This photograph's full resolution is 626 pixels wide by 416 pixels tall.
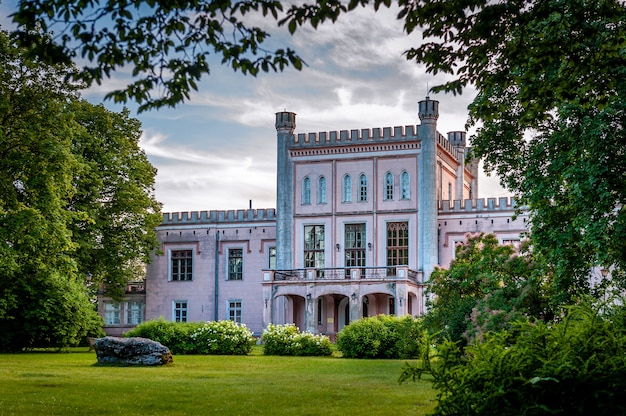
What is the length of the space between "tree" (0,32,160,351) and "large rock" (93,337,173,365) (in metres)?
3.37

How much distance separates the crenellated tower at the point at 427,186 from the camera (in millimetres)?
38281

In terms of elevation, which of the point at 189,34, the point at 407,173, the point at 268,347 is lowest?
the point at 268,347

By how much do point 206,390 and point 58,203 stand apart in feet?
35.5

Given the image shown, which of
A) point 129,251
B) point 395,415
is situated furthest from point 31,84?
point 395,415

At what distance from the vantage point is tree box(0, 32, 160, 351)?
21.6 meters

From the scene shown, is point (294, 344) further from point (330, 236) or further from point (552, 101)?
point (552, 101)

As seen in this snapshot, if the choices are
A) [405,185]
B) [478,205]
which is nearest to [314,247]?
[405,185]

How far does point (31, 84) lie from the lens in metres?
23.2

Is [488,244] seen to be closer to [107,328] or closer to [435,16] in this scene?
[435,16]

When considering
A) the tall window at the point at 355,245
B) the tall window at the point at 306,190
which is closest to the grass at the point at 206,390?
the tall window at the point at 355,245

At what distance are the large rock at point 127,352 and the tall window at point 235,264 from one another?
2302 centimetres

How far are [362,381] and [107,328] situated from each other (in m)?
28.5

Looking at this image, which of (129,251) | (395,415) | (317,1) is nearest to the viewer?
(317,1)

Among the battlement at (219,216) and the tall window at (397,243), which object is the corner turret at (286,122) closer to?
the battlement at (219,216)
